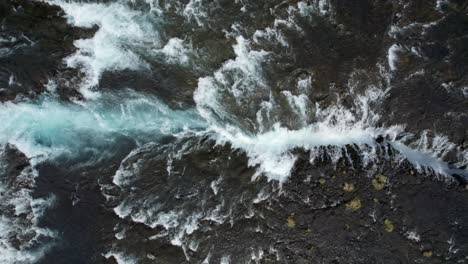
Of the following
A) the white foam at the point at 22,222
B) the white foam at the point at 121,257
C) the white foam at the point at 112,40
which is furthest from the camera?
the white foam at the point at 112,40

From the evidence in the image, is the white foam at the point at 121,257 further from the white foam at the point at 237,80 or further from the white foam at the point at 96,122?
the white foam at the point at 237,80

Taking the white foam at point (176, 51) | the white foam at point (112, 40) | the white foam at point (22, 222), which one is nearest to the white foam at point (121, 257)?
the white foam at point (22, 222)

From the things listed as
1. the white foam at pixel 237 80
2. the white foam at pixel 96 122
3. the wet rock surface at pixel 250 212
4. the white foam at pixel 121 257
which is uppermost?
the white foam at pixel 237 80

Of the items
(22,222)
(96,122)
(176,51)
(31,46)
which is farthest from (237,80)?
(22,222)

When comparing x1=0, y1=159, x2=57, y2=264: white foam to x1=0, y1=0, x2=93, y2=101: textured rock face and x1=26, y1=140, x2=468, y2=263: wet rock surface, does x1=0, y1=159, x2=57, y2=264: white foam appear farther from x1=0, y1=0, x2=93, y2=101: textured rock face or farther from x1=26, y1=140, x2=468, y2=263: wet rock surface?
x1=0, y1=0, x2=93, y2=101: textured rock face

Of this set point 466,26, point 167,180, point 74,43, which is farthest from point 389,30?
point 74,43

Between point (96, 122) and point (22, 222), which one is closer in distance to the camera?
point (22, 222)

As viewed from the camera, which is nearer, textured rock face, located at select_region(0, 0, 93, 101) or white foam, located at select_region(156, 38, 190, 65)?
textured rock face, located at select_region(0, 0, 93, 101)

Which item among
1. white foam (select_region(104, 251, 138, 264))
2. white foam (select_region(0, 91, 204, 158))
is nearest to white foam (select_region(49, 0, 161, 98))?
white foam (select_region(0, 91, 204, 158))

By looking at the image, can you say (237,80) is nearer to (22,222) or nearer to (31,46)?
(31,46)
